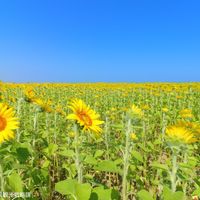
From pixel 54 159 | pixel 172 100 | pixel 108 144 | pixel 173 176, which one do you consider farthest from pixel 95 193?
pixel 172 100

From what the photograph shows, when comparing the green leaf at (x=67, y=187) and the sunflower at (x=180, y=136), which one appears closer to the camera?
the green leaf at (x=67, y=187)

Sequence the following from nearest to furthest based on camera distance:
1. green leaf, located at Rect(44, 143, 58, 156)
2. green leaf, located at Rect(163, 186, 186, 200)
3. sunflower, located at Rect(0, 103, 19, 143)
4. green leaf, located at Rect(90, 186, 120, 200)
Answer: green leaf, located at Rect(163, 186, 186, 200) → green leaf, located at Rect(90, 186, 120, 200) → sunflower, located at Rect(0, 103, 19, 143) → green leaf, located at Rect(44, 143, 58, 156)

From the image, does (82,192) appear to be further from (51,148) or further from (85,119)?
(51,148)

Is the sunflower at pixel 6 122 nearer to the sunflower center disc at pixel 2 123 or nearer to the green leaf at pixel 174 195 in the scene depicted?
the sunflower center disc at pixel 2 123

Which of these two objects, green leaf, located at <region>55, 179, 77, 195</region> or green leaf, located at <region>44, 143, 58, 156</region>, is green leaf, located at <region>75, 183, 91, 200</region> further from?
green leaf, located at <region>44, 143, 58, 156</region>

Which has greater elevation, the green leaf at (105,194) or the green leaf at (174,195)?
the green leaf at (174,195)

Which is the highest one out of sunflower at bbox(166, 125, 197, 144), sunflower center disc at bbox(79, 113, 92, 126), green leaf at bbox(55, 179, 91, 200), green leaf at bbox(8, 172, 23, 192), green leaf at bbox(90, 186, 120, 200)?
sunflower center disc at bbox(79, 113, 92, 126)

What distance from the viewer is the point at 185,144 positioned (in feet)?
7.97

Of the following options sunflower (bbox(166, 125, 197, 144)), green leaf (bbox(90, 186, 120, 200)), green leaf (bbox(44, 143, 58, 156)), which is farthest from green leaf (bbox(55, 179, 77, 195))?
green leaf (bbox(44, 143, 58, 156))

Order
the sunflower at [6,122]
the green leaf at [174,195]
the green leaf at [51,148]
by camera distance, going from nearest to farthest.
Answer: the green leaf at [174,195]
the sunflower at [6,122]
the green leaf at [51,148]

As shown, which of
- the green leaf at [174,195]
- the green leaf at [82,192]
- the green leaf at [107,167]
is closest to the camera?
the green leaf at [174,195]

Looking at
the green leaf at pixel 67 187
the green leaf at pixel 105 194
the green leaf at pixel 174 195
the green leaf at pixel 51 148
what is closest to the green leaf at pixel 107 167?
the green leaf at pixel 105 194

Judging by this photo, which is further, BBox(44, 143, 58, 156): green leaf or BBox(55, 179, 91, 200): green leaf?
BBox(44, 143, 58, 156): green leaf

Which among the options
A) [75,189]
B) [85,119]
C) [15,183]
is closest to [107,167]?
[85,119]
